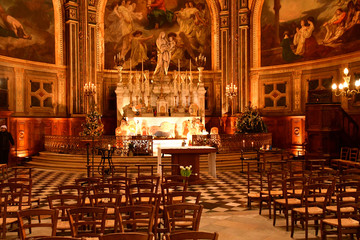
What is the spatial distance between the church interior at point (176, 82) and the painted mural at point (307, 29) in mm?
67

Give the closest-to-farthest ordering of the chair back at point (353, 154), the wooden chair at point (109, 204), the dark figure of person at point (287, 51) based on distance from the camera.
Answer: the wooden chair at point (109, 204) → the chair back at point (353, 154) → the dark figure of person at point (287, 51)

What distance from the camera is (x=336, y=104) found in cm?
1658

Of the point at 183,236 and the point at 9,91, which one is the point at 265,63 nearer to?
the point at 9,91

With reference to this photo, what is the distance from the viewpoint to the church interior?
1741 centimetres

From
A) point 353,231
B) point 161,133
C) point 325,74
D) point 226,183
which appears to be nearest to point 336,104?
point 325,74

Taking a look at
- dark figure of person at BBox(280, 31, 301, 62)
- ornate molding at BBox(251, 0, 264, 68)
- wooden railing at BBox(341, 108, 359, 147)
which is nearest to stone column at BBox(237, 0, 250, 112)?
ornate molding at BBox(251, 0, 264, 68)

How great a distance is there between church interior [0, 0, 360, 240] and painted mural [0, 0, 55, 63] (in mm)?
63

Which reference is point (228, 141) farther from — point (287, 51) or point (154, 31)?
point (154, 31)

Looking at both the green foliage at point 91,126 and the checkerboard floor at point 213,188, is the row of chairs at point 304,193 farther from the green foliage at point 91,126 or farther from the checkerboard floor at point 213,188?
the green foliage at point 91,126

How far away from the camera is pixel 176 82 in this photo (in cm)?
2477

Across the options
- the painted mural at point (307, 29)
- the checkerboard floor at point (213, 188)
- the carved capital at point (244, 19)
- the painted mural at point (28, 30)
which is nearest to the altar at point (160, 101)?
the carved capital at point (244, 19)

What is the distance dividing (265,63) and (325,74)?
463cm

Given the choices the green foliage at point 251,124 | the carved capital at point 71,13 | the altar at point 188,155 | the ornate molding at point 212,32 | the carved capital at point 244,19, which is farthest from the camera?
the carved capital at point 244,19

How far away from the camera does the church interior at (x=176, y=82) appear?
1741cm
